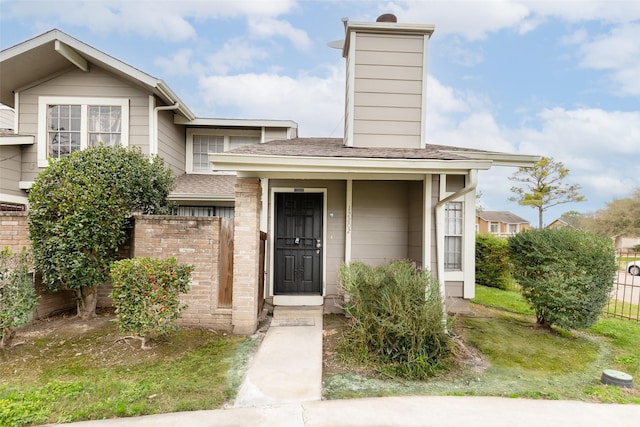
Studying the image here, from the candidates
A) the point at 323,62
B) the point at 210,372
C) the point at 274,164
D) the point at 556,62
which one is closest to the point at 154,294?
the point at 210,372

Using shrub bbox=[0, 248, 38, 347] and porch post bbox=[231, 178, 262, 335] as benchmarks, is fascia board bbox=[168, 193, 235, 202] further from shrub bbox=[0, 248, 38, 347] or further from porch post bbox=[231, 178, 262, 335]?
shrub bbox=[0, 248, 38, 347]

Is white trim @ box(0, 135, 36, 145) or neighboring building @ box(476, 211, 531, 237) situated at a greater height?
white trim @ box(0, 135, 36, 145)

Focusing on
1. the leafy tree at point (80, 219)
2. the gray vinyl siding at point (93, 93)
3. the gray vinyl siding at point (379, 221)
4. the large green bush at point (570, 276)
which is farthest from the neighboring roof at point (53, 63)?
the large green bush at point (570, 276)

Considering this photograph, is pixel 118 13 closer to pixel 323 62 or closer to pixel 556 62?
pixel 323 62

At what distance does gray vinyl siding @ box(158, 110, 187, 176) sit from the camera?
7.81 meters

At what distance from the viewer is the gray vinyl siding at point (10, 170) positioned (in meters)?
7.04

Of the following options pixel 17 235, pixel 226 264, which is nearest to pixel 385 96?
pixel 226 264

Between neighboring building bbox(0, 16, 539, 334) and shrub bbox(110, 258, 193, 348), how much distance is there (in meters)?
1.02

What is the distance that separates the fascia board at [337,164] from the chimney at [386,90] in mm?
1563

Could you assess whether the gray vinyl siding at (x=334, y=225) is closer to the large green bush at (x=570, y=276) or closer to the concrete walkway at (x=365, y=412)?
the concrete walkway at (x=365, y=412)

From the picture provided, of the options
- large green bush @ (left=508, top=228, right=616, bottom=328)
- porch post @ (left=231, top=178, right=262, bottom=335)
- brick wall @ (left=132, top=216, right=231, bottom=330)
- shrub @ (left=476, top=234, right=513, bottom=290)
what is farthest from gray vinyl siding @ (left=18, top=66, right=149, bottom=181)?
shrub @ (left=476, top=234, right=513, bottom=290)

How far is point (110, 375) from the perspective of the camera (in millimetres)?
3248

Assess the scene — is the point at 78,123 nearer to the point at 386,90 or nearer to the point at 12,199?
the point at 12,199

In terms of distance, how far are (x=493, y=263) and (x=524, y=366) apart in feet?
20.9
